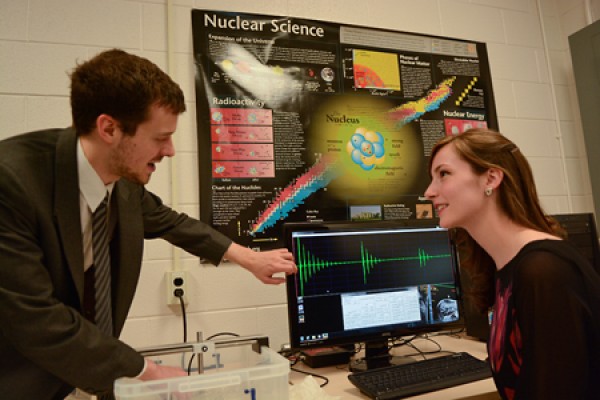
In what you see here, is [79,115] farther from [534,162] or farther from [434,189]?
[534,162]

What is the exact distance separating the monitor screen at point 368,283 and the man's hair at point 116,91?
0.58 meters

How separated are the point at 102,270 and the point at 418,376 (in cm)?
94

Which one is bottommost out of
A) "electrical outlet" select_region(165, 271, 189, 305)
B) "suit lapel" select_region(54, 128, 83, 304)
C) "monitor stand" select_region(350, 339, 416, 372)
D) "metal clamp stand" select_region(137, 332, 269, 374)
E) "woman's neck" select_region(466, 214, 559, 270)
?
"monitor stand" select_region(350, 339, 416, 372)

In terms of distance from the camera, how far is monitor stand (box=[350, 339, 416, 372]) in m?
1.44

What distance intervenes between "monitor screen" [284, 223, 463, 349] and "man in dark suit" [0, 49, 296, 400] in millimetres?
508

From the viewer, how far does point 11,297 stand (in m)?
0.85

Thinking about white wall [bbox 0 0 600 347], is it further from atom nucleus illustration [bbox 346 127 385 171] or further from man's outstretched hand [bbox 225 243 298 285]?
atom nucleus illustration [bbox 346 127 385 171]

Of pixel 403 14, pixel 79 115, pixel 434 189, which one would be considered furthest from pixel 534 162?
pixel 79 115

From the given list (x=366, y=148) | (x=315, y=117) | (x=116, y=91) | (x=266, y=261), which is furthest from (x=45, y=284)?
(x=366, y=148)

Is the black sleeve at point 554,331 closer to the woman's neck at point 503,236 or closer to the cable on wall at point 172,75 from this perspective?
the woman's neck at point 503,236

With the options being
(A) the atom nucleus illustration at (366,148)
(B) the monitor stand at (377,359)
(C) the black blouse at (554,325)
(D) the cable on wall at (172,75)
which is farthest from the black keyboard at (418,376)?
(A) the atom nucleus illustration at (366,148)

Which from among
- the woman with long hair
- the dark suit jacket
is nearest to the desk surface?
the woman with long hair

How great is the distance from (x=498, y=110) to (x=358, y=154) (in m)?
0.91

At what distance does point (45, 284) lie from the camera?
2.97 ft
